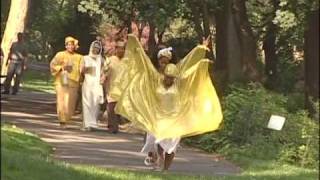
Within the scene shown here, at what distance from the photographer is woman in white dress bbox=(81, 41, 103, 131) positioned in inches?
669

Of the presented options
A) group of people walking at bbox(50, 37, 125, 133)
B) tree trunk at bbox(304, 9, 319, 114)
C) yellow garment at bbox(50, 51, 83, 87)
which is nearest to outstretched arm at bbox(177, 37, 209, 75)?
group of people walking at bbox(50, 37, 125, 133)

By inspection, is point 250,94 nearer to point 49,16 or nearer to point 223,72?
point 223,72

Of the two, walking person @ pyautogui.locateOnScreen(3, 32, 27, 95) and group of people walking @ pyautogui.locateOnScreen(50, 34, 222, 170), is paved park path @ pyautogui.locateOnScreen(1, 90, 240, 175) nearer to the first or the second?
group of people walking @ pyautogui.locateOnScreen(50, 34, 222, 170)

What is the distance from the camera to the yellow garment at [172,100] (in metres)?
12.2

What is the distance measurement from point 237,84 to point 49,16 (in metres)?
21.2

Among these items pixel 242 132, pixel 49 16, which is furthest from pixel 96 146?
pixel 49 16

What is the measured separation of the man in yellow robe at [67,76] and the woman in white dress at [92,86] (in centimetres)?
18

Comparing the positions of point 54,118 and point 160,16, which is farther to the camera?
point 54,118

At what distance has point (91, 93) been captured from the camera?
1733cm

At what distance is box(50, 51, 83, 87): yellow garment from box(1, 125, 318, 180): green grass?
2.66m

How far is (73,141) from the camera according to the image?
1498 centimetres

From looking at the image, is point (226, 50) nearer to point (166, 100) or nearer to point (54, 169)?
point (166, 100)

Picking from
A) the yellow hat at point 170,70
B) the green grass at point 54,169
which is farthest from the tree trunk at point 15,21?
the yellow hat at point 170,70

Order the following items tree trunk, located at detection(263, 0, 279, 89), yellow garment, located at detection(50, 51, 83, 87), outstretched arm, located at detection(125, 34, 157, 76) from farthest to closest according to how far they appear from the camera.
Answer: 1. tree trunk, located at detection(263, 0, 279, 89)
2. yellow garment, located at detection(50, 51, 83, 87)
3. outstretched arm, located at detection(125, 34, 157, 76)
